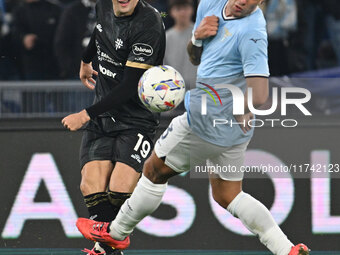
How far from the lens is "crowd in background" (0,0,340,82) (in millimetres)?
9672

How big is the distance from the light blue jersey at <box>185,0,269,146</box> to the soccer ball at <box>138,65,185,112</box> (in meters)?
0.12

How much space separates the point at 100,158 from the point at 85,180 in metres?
0.20

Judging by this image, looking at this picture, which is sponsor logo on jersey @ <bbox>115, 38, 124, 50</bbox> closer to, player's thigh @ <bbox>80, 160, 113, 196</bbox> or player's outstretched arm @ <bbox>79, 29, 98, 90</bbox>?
player's outstretched arm @ <bbox>79, 29, 98, 90</bbox>

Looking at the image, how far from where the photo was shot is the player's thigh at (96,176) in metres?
7.00

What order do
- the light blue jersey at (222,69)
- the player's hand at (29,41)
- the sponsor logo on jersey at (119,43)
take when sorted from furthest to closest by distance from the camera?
1. the player's hand at (29,41)
2. the sponsor logo on jersey at (119,43)
3. the light blue jersey at (222,69)

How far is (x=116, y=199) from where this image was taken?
23.0ft

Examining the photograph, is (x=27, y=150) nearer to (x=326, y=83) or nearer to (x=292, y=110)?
(x=292, y=110)

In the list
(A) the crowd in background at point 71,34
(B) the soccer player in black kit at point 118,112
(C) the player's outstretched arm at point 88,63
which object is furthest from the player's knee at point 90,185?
(A) the crowd in background at point 71,34

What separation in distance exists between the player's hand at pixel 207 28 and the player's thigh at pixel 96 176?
1.20 meters

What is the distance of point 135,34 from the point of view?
6961 millimetres

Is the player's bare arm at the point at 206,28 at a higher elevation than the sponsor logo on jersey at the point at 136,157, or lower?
higher

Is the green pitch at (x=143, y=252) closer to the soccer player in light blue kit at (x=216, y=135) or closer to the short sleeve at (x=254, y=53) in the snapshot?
the soccer player in light blue kit at (x=216, y=135)

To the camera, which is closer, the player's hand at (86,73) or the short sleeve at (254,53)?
the short sleeve at (254,53)

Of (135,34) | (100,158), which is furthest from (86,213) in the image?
(135,34)
